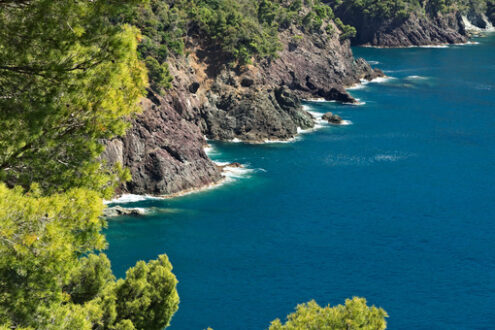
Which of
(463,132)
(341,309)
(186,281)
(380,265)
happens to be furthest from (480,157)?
(341,309)

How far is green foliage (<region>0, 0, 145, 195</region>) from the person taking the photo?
2234cm

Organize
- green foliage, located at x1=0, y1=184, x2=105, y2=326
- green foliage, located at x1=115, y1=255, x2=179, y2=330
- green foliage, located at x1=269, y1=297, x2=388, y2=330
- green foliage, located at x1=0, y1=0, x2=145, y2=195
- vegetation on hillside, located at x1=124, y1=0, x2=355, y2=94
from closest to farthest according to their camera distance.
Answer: green foliage, located at x1=0, y1=184, x2=105, y2=326, green foliage, located at x1=0, y1=0, x2=145, y2=195, green foliage, located at x1=269, y1=297, x2=388, y2=330, green foliage, located at x1=115, y1=255, x2=179, y2=330, vegetation on hillside, located at x1=124, y1=0, x2=355, y2=94

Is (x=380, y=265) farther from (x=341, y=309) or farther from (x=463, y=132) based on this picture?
(x=463, y=132)

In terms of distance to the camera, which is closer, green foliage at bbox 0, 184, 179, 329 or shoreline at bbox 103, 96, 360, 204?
green foliage at bbox 0, 184, 179, 329

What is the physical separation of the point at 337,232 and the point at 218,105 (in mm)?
51850

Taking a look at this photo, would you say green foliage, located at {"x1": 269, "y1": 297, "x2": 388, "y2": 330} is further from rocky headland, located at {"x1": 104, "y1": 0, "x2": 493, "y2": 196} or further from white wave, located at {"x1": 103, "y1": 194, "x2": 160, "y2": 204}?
white wave, located at {"x1": 103, "y1": 194, "x2": 160, "y2": 204}

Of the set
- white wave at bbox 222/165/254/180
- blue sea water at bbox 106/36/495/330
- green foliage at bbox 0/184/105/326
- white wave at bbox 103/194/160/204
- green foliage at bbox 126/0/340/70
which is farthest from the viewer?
green foliage at bbox 126/0/340/70

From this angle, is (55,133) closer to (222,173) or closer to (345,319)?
(345,319)

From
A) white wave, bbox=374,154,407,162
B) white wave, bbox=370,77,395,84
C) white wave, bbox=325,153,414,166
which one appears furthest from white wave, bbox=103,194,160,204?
white wave, bbox=370,77,395,84

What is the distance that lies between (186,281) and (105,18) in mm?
50801

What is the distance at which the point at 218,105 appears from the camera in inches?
5108

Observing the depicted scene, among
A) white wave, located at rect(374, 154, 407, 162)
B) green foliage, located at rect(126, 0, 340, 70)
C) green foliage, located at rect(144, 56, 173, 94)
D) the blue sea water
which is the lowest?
the blue sea water

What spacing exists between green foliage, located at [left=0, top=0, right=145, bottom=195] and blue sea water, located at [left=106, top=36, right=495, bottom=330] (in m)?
40.9

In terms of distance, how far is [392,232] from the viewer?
3398 inches
